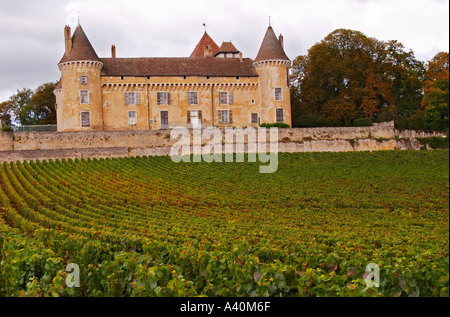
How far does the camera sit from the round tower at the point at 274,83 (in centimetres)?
4569

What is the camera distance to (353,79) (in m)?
50.0

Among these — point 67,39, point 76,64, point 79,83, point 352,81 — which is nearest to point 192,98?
point 79,83

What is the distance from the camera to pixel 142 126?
150ft

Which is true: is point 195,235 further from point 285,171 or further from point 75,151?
point 75,151

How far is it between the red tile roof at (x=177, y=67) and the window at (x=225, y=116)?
11.0 ft

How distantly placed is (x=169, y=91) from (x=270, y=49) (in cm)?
974

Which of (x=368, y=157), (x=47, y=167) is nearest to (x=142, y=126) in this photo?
(x=47, y=167)

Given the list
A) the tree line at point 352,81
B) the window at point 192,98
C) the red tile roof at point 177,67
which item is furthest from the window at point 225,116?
the tree line at point 352,81

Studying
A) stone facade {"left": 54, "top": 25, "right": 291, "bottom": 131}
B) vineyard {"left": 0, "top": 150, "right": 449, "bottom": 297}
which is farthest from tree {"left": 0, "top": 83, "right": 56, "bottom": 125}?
vineyard {"left": 0, "top": 150, "right": 449, "bottom": 297}

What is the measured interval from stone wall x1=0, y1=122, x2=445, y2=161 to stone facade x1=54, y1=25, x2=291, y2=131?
3.11 meters

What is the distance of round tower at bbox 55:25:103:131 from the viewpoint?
140 ft

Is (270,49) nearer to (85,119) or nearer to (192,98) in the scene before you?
(192,98)

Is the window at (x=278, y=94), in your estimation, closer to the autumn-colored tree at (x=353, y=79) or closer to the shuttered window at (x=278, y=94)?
the shuttered window at (x=278, y=94)
